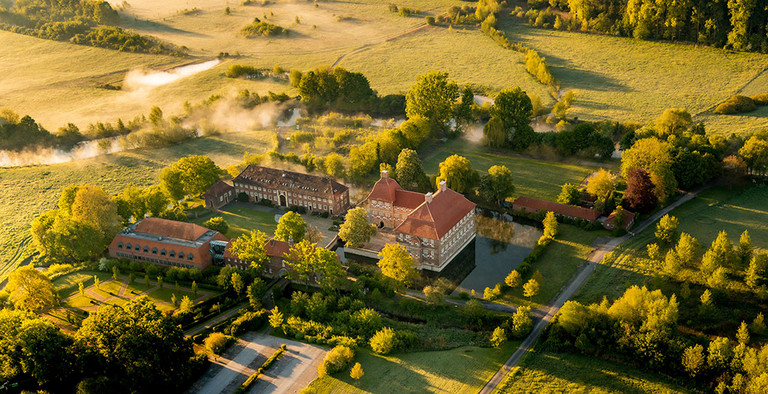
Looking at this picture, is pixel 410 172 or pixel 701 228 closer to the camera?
pixel 701 228

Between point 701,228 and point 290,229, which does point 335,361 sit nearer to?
point 290,229

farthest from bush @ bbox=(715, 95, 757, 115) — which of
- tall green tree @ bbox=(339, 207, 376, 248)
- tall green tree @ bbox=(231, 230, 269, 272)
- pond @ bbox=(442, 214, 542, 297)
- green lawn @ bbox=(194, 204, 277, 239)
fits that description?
tall green tree @ bbox=(231, 230, 269, 272)

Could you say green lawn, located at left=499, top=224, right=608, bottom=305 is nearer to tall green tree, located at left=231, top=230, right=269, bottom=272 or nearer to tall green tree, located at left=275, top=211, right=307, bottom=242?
tall green tree, located at left=275, top=211, right=307, bottom=242

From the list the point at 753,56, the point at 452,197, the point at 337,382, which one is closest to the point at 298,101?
the point at 452,197

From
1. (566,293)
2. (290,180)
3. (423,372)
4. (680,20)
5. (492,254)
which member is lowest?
(423,372)

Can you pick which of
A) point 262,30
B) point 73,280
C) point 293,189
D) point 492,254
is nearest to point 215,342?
point 73,280

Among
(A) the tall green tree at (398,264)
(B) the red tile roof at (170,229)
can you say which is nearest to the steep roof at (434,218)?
(A) the tall green tree at (398,264)

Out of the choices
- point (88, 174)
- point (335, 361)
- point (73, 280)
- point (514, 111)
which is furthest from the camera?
point (514, 111)
